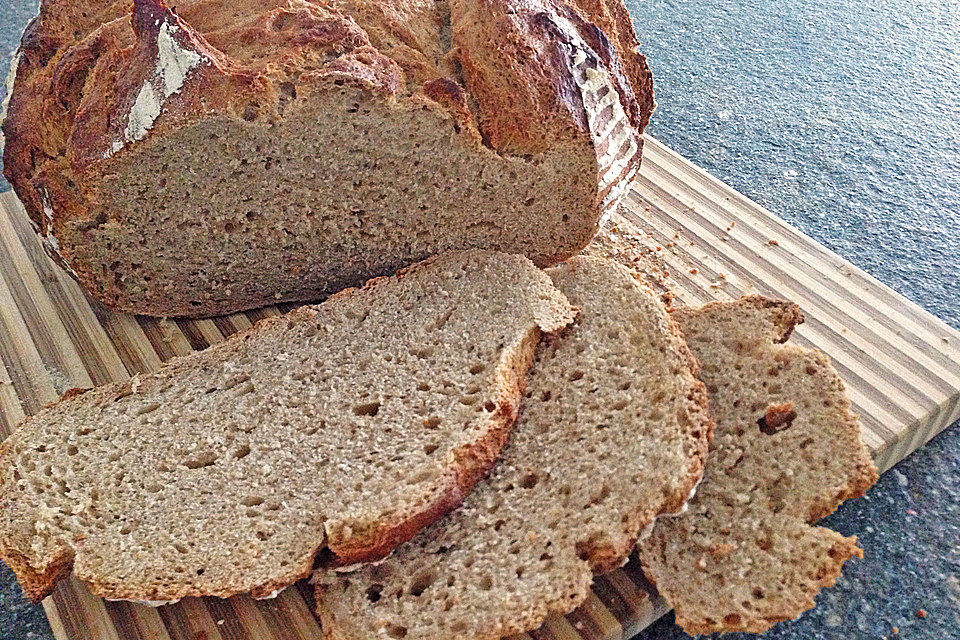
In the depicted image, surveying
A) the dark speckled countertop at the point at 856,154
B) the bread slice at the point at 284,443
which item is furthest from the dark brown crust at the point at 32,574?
the dark speckled countertop at the point at 856,154

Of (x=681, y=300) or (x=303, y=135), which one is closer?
(x=303, y=135)

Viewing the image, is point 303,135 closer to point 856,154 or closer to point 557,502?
point 557,502

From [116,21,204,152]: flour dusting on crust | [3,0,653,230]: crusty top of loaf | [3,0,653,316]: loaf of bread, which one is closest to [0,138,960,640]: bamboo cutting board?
[3,0,653,316]: loaf of bread

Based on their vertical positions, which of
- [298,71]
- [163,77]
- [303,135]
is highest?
[163,77]

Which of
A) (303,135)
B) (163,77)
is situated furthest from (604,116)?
(163,77)

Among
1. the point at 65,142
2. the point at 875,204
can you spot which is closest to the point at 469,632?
the point at 65,142

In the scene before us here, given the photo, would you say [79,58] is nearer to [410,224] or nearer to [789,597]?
[410,224]

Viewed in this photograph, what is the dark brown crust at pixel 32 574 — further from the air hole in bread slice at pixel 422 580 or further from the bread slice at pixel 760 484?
the bread slice at pixel 760 484
